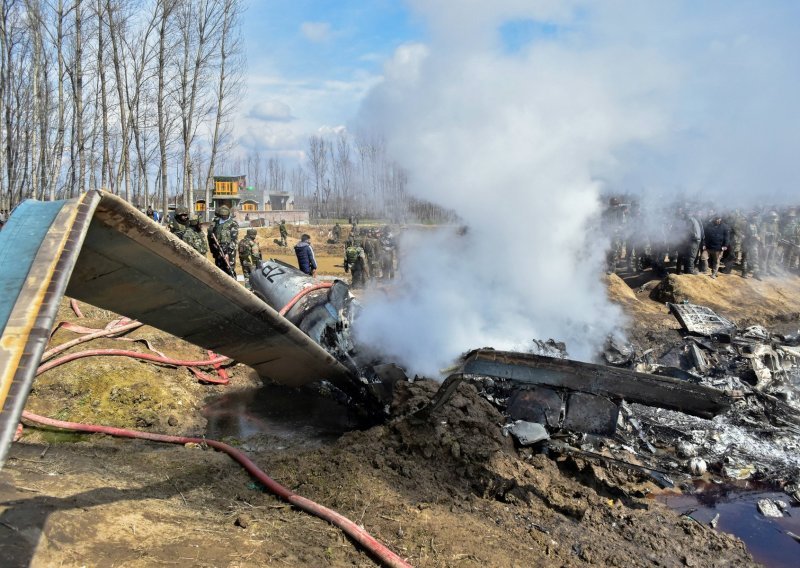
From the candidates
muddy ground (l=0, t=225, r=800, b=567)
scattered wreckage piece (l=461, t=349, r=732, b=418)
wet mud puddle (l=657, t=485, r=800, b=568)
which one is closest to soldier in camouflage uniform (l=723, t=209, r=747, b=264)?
wet mud puddle (l=657, t=485, r=800, b=568)

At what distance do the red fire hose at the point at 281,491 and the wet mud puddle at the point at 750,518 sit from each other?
3.26 meters

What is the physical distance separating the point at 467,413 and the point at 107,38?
24520 millimetres

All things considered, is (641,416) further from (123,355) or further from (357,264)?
(357,264)

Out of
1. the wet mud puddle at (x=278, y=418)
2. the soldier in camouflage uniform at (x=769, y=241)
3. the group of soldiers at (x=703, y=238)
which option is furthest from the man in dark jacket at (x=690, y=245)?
the wet mud puddle at (x=278, y=418)

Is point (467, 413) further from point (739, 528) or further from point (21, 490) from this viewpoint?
point (21, 490)

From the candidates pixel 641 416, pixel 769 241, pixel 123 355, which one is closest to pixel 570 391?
pixel 641 416

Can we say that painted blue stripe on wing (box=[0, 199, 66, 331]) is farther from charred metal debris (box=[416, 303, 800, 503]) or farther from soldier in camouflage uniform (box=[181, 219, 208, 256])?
soldier in camouflage uniform (box=[181, 219, 208, 256])

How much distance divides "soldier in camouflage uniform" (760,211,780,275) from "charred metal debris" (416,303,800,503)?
1204cm

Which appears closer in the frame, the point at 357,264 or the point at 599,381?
the point at 599,381

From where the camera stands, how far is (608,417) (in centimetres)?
555

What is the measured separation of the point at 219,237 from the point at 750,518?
1195cm

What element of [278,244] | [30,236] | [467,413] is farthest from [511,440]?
[278,244]

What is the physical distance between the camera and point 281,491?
411cm

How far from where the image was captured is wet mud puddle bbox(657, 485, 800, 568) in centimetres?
455
